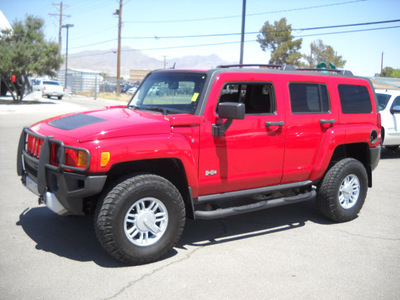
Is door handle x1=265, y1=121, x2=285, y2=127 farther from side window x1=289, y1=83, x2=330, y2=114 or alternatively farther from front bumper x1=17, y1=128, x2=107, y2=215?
front bumper x1=17, y1=128, x2=107, y2=215

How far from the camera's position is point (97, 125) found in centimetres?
433

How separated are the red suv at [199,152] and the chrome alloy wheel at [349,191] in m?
0.02

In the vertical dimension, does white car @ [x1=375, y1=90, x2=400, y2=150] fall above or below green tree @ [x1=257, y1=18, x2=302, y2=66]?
below

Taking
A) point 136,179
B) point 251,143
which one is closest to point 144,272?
point 136,179

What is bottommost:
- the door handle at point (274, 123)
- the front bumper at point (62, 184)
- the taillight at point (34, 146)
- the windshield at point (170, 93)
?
the front bumper at point (62, 184)

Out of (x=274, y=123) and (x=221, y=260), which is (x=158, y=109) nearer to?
(x=274, y=123)

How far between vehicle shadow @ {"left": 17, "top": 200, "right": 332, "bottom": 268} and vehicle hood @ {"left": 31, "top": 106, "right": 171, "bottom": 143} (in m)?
1.21

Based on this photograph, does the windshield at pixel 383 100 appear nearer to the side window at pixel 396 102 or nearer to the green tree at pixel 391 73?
the side window at pixel 396 102

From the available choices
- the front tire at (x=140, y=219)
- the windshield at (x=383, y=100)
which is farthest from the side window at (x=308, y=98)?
the windshield at (x=383, y=100)

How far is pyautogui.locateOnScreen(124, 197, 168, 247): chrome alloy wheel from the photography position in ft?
14.3

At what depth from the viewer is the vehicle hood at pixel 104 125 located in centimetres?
417

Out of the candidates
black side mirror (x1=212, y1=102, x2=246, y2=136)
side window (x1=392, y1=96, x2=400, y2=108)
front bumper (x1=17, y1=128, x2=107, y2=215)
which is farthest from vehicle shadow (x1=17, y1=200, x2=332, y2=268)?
side window (x1=392, y1=96, x2=400, y2=108)

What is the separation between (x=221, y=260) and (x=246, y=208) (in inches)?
28.3

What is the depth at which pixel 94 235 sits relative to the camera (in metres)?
5.18
